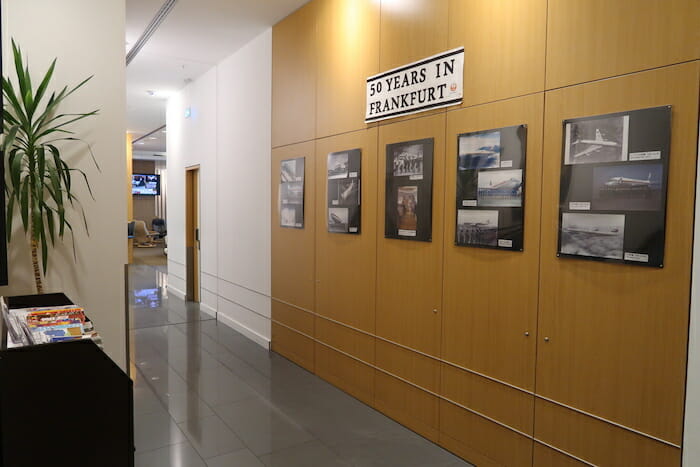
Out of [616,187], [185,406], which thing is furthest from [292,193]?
[616,187]

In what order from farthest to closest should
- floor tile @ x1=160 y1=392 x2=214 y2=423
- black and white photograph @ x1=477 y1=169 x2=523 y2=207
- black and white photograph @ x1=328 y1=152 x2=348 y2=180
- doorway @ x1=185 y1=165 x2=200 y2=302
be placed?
doorway @ x1=185 y1=165 x2=200 y2=302, black and white photograph @ x1=328 y1=152 x2=348 y2=180, floor tile @ x1=160 y1=392 x2=214 y2=423, black and white photograph @ x1=477 y1=169 x2=523 y2=207

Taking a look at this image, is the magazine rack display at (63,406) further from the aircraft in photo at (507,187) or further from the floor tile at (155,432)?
the aircraft in photo at (507,187)

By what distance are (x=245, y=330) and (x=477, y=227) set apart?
418 cm

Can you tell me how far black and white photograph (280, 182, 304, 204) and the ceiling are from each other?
1.81m

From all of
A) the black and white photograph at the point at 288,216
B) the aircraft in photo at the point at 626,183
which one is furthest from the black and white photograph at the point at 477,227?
the black and white photograph at the point at 288,216

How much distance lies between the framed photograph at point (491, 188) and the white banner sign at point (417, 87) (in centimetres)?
38

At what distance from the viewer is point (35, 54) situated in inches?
132

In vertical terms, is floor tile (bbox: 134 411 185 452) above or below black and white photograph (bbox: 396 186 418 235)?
below

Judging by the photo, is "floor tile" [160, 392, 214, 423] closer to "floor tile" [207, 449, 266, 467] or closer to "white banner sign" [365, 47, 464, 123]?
"floor tile" [207, 449, 266, 467]

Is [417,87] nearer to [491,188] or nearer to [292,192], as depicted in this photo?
[491,188]

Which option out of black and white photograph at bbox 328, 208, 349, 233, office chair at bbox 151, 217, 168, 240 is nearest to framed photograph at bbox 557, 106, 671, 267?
black and white photograph at bbox 328, 208, 349, 233

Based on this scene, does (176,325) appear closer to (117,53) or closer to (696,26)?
(117,53)

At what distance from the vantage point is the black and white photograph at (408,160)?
12.2 ft

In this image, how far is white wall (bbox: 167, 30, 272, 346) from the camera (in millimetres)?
6078
